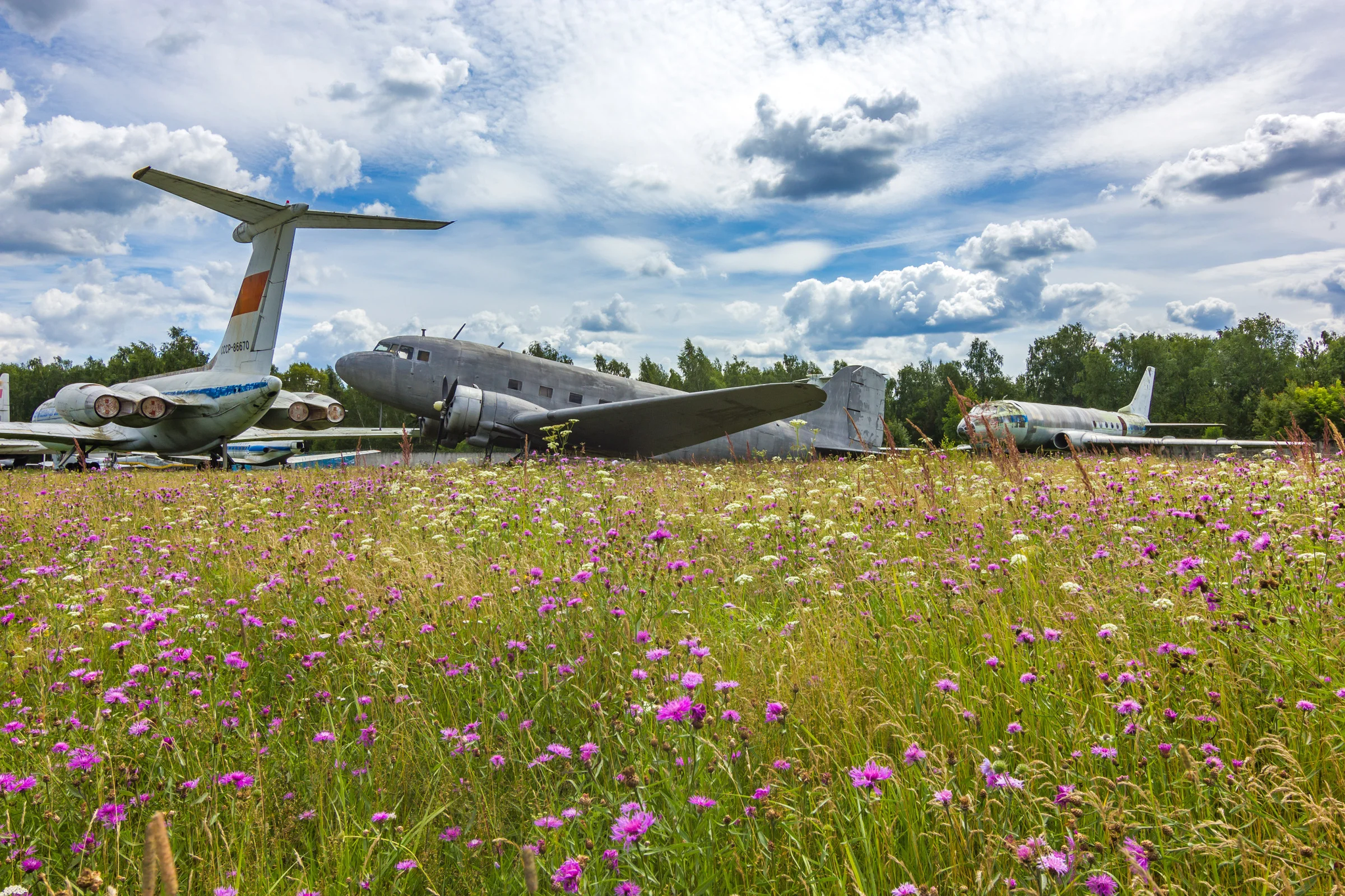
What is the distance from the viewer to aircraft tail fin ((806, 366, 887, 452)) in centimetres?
2428

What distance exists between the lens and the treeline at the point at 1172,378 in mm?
64938

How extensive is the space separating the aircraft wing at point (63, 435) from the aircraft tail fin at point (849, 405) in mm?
23667

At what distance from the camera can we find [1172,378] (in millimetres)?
72250

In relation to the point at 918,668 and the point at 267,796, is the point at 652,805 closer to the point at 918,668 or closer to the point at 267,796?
the point at 918,668

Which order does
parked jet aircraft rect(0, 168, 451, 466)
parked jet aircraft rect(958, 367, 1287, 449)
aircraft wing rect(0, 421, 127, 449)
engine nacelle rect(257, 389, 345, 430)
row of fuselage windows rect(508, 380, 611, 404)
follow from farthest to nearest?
parked jet aircraft rect(958, 367, 1287, 449) < engine nacelle rect(257, 389, 345, 430) < aircraft wing rect(0, 421, 127, 449) < parked jet aircraft rect(0, 168, 451, 466) < row of fuselage windows rect(508, 380, 611, 404)

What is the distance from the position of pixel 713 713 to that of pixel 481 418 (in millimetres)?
13727

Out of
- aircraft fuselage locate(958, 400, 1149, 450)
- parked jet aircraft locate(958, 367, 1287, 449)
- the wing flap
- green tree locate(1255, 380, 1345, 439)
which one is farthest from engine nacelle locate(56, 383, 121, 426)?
green tree locate(1255, 380, 1345, 439)

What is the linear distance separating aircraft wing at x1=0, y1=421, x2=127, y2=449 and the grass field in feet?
70.9

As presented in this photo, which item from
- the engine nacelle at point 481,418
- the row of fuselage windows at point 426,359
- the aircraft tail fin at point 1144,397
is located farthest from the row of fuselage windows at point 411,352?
the aircraft tail fin at point 1144,397

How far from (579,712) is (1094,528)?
382cm

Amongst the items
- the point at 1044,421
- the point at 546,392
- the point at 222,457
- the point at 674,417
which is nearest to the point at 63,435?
the point at 222,457

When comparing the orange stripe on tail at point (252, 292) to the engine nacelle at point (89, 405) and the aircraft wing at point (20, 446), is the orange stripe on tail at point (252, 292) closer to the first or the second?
the engine nacelle at point (89, 405)

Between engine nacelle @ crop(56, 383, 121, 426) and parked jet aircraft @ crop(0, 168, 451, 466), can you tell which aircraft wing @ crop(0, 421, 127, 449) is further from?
engine nacelle @ crop(56, 383, 121, 426)

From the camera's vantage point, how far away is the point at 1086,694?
258 centimetres
